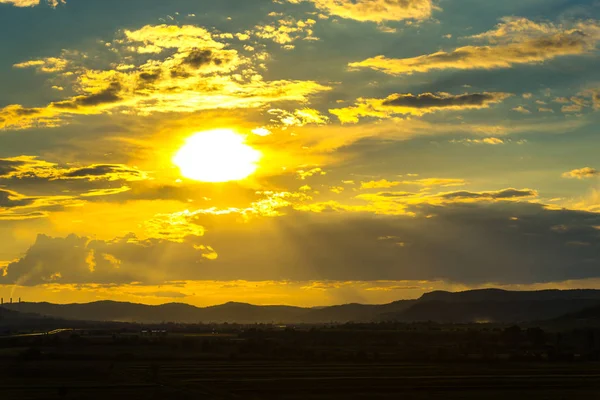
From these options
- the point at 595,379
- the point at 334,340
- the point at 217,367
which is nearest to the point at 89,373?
the point at 217,367

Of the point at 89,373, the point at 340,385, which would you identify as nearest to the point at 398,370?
the point at 340,385

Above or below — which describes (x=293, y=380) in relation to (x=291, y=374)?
below

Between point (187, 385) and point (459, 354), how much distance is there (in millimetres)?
73079

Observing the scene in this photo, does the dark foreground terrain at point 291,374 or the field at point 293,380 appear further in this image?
the dark foreground terrain at point 291,374

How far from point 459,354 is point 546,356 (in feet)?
51.2

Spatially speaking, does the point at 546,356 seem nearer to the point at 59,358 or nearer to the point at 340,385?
the point at 340,385

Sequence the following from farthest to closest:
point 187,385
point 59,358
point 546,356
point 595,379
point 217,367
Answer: point 546,356 < point 59,358 < point 217,367 < point 595,379 < point 187,385

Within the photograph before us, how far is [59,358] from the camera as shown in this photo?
125438mm

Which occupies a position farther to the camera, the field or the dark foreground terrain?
the dark foreground terrain

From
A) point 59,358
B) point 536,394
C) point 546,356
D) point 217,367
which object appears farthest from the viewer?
point 546,356

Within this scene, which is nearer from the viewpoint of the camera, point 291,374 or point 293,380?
point 293,380

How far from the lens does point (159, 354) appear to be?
143 meters

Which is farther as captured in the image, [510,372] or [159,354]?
[159,354]

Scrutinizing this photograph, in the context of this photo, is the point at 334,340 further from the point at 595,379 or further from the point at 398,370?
the point at 595,379
